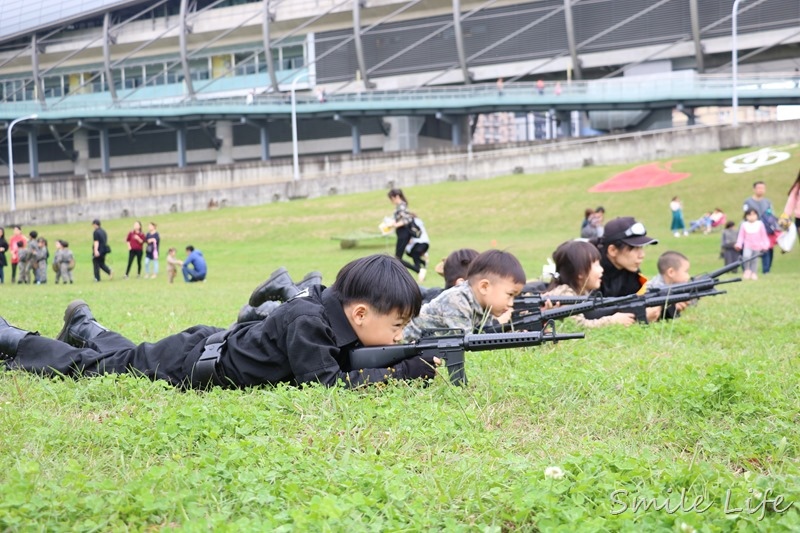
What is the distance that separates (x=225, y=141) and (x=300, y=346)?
61881 millimetres

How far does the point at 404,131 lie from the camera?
195 ft

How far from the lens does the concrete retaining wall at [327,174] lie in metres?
41.1

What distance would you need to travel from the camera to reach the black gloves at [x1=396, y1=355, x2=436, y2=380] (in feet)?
16.3

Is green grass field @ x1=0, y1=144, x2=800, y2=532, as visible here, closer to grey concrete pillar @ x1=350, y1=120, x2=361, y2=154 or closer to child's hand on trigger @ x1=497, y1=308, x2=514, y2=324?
child's hand on trigger @ x1=497, y1=308, x2=514, y2=324

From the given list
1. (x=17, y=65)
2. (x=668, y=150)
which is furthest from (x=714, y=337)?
Result: (x=17, y=65)

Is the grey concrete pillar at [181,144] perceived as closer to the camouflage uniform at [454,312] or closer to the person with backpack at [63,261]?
the person with backpack at [63,261]

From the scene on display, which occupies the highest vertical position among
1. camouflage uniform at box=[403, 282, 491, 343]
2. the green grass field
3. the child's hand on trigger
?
camouflage uniform at box=[403, 282, 491, 343]

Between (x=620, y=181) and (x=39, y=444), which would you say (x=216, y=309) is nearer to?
(x=39, y=444)

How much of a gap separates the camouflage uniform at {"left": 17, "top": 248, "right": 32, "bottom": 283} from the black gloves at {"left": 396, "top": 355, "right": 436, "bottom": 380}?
22.7 meters

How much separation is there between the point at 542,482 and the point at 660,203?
30.0m

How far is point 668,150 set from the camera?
4122 centimetres

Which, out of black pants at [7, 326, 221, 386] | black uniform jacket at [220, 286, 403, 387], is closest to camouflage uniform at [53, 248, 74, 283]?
black pants at [7, 326, 221, 386]

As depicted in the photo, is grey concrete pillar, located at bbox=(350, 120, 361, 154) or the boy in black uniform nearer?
the boy in black uniform

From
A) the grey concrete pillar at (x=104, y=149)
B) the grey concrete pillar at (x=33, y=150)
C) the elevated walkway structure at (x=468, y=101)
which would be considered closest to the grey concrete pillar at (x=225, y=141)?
the elevated walkway structure at (x=468, y=101)
